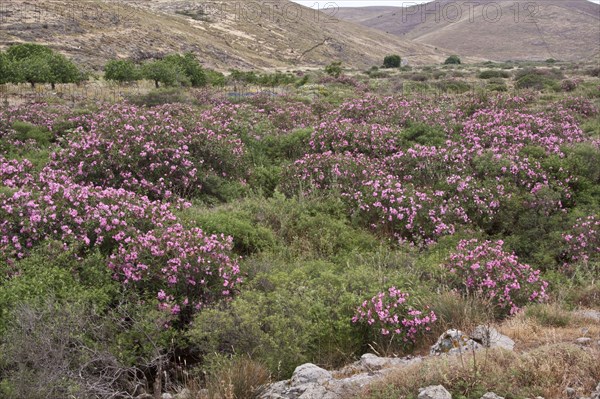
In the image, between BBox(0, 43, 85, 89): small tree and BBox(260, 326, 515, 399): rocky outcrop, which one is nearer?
BBox(260, 326, 515, 399): rocky outcrop

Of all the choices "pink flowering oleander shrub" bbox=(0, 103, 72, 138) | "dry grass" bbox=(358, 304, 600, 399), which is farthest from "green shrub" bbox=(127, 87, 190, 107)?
"dry grass" bbox=(358, 304, 600, 399)

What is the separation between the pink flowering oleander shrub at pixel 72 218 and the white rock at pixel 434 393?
3.95 meters

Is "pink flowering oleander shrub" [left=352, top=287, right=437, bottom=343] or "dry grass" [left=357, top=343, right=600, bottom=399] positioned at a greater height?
"dry grass" [left=357, top=343, right=600, bottom=399]

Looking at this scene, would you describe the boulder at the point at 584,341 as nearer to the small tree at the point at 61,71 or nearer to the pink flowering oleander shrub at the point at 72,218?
the pink flowering oleander shrub at the point at 72,218

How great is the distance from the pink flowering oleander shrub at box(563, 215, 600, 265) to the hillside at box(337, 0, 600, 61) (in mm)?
125335

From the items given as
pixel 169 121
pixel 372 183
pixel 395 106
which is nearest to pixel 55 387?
pixel 372 183

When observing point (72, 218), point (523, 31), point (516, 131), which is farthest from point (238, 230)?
point (523, 31)

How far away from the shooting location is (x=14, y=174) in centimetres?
825

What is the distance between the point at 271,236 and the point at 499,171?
4736 millimetres

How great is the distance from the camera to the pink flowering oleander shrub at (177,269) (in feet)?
18.2

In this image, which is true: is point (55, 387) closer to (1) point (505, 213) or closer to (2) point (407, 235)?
(2) point (407, 235)

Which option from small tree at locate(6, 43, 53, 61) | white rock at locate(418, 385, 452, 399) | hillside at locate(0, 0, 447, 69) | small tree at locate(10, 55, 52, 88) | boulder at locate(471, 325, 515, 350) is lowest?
boulder at locate(471, 325, 515, 350)

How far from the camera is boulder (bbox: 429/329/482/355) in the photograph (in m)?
4.33

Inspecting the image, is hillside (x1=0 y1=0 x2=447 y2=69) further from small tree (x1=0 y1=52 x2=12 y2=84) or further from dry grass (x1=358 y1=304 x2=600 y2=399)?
dry grass (x1=358 y1=304 x2=600 y2=399)
